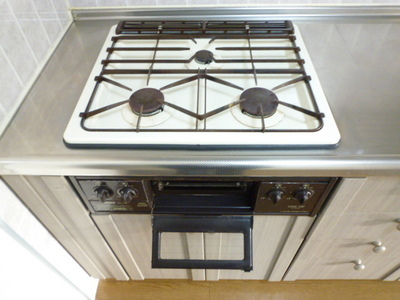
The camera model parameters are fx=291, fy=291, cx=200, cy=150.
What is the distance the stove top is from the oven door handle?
235 mm

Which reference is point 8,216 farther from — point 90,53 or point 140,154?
point 90,53

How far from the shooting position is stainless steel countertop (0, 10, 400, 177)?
1.94 ft

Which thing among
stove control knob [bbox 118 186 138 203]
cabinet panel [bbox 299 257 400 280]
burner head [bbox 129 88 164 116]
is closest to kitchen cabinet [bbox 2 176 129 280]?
stove control knob [bbox 118 186 138 203]

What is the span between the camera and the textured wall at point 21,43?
66 cm

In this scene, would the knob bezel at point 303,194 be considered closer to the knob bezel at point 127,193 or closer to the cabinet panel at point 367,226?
the cabinet panel at point 367,226

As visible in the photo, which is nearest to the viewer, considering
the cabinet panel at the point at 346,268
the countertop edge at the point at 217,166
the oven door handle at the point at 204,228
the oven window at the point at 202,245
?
the countertop edge at the point at 217,166

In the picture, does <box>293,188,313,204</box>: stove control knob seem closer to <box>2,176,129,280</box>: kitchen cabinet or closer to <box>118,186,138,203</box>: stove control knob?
<box>118,186,138,203</box>: stove control knob

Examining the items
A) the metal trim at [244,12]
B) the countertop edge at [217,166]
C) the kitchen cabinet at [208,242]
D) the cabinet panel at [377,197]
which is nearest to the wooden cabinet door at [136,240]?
the kitchen cabinet at [208,242]

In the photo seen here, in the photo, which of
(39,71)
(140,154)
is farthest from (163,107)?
(39,71)

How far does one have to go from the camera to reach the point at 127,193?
665 mm

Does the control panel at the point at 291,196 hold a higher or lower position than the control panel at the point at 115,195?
higher

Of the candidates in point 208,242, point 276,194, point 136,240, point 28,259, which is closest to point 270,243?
point 208,242

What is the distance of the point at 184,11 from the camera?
978 mm

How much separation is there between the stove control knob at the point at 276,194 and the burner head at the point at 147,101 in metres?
0.32
